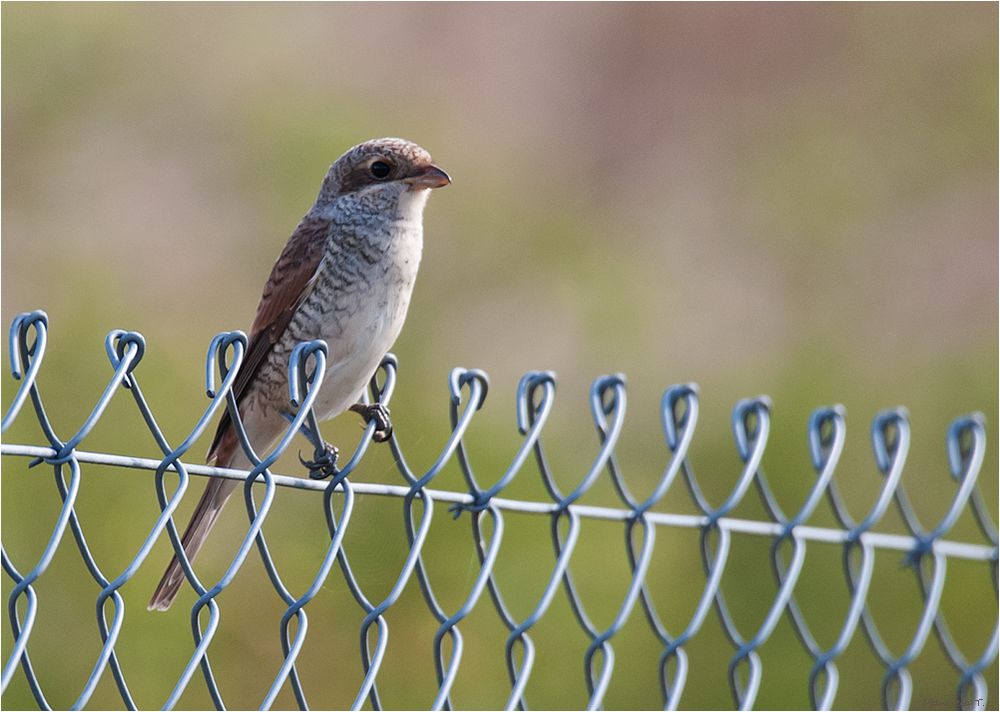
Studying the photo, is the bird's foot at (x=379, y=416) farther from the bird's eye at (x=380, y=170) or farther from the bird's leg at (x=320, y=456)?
the bird's eye at (x=380, y=170)

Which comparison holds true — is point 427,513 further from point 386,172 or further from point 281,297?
point 386,172

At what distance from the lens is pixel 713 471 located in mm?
5078

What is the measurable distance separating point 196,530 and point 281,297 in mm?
669

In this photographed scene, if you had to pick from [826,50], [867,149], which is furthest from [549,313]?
[826,50]

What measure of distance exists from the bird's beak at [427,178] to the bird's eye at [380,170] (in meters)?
0.06

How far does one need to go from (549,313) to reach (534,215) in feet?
1.90

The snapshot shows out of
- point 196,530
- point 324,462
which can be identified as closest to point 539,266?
point 196,530

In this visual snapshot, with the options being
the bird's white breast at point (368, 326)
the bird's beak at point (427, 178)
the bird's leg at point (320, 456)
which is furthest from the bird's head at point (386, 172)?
the bird's leg at point (320, 456)

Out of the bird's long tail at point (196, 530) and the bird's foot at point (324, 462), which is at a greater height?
the bird's foot at point (324, 462)

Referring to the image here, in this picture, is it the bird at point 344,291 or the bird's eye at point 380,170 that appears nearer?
the bird at point 344,291

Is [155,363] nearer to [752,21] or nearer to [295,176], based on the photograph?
[295,176]

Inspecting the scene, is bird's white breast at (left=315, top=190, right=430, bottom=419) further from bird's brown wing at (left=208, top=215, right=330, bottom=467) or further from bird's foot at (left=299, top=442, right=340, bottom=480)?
bird's foot at (left=299, top=442, right=340, bottom=480)

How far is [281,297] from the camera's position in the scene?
3307 millimetres

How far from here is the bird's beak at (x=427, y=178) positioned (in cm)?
332
